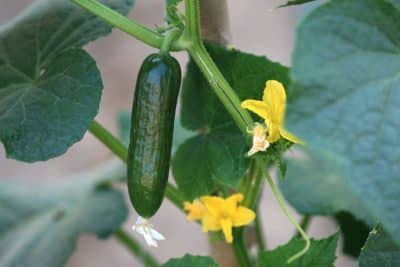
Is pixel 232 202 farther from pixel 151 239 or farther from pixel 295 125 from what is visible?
pixel 295 125

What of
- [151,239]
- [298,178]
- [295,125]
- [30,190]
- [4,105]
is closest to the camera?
[295,125]

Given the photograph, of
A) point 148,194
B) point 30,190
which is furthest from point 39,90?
point 30,190

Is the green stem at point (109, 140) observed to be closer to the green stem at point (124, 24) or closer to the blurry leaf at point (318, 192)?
the green stem at point (124, 24)

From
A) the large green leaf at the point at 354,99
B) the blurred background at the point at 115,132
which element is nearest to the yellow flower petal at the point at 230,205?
the large green leaf at the point at 354,99

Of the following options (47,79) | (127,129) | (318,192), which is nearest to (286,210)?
(47,79)

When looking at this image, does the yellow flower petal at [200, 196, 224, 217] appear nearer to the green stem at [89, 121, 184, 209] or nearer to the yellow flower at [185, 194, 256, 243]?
the yellow flower at [185, 194, 256, 243]

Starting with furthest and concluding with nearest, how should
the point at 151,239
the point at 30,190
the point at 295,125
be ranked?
1. the point at 30,190
2. the point at 151,239
3. the point at 295,125

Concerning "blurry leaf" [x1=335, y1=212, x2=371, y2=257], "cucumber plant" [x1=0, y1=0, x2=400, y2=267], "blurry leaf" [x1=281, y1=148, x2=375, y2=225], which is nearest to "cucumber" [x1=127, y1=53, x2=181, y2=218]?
"cucumber plant" [x1=0, y1=0, x2=400, y2=267]

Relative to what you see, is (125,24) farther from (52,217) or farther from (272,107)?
(52,217)
